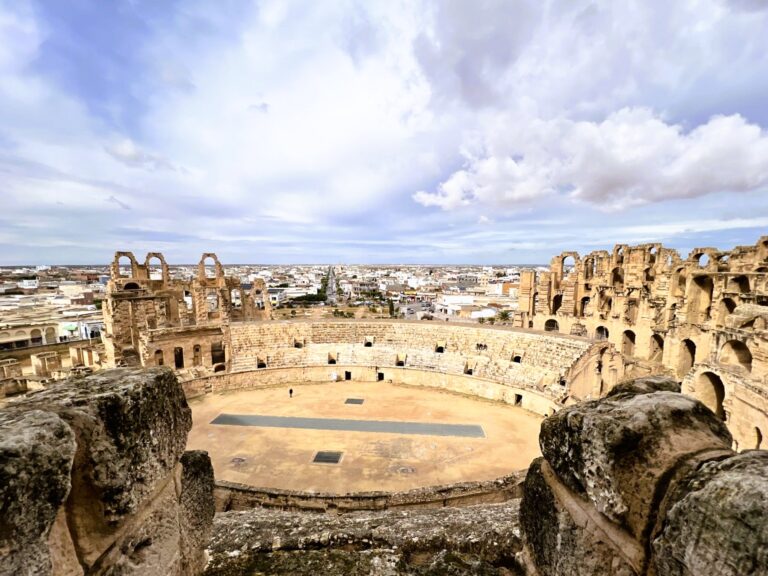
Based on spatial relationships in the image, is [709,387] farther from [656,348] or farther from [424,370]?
[424,370]

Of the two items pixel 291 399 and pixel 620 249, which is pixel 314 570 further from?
pixel 620 249

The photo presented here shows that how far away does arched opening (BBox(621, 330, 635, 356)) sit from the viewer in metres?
25.5

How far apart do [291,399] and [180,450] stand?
1698 cm

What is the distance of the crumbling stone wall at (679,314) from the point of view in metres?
11.4

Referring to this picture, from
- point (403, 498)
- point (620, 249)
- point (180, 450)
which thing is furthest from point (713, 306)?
point (180, 450)

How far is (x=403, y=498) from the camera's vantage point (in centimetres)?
998

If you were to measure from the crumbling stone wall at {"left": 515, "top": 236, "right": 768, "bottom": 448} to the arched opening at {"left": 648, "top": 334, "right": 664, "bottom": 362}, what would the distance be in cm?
6

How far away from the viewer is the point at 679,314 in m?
21.2

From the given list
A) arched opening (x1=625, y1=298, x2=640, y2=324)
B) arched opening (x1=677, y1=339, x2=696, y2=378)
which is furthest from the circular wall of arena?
arched opening (x1=625, y1=298, x2=640, y2=324)

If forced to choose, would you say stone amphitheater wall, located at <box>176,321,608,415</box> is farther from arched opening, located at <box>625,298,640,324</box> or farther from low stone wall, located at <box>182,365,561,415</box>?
arched opening, located at <box>625,298,640,324</box>

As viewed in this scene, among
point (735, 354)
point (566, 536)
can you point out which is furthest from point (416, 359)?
point (566, 536)

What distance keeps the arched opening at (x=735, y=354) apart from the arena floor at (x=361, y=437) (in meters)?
7.44

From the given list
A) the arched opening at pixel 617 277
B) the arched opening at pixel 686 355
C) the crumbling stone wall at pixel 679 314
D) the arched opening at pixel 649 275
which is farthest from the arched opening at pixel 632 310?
the arched opening at pixel 686 355

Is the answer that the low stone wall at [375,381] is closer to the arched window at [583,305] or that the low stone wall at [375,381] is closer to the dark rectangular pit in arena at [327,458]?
the dark rectangular pit in arena at [327,458]
